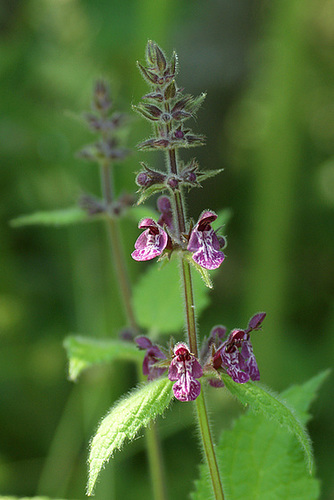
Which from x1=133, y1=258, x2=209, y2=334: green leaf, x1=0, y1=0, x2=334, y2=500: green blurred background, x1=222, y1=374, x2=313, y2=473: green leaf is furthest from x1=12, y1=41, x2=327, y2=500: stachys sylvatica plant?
x1=0, y1=0, x2=334, y2=500: green blurred background

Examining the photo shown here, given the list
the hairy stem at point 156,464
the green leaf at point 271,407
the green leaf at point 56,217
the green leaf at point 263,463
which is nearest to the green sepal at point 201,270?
the green leaf at point 271,407

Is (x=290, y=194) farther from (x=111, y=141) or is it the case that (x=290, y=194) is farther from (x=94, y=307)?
(x=111, y=141)

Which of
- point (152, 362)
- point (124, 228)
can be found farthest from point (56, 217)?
point (124, 228)

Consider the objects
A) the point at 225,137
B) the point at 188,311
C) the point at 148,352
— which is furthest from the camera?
the point at 225,137

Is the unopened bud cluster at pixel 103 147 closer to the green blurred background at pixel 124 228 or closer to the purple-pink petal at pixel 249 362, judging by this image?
the green blurred background at pixel 124 228

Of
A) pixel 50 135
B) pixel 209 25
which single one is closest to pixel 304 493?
pixel 50 135

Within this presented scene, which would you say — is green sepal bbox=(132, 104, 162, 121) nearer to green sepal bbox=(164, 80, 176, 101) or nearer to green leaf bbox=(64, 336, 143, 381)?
green sepal bbox=(164, 80, 176, 101)
